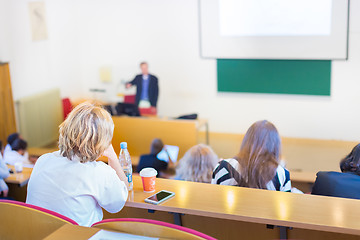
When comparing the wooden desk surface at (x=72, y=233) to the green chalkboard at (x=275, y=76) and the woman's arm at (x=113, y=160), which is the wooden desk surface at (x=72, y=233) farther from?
the green chalkboard at (x=275, y=76)

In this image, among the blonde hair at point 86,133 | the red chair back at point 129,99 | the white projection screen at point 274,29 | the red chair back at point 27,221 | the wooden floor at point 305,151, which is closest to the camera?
the red chair back at point 27,221

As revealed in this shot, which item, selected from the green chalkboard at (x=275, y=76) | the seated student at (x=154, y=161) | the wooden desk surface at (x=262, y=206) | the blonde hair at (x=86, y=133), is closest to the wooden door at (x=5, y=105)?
the seated student at (x=154, y=161)

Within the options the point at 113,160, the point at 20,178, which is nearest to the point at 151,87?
the point at 20,178

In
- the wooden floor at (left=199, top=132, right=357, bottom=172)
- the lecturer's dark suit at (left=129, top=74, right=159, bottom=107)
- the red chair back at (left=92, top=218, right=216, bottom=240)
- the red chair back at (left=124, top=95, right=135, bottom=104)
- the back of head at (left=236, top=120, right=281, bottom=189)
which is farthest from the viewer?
the red chair back at (left=124, top=95, right=135, bottom=104)

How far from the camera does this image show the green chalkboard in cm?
727

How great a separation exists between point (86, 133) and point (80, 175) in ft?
0.69

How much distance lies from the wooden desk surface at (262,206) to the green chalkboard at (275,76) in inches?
199

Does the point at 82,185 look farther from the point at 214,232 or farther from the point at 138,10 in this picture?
the point at 138,10

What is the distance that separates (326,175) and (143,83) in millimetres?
5465

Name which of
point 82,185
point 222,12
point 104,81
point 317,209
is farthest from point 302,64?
point 82,185

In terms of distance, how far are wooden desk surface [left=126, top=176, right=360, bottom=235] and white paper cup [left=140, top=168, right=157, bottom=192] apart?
1.8 inches

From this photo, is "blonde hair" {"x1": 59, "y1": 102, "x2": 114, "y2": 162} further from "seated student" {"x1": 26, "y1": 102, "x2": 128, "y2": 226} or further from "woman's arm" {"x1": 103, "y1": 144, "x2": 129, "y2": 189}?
"woman's arm" {"x1": 103, "y1": 144, "x2": 129, "y2": 189}

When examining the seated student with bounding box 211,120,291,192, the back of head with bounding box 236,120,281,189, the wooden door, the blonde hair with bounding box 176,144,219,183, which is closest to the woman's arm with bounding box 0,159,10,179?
the blonde hair with bounding box 176,144,219,183

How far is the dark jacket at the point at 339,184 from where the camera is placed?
108 inches
